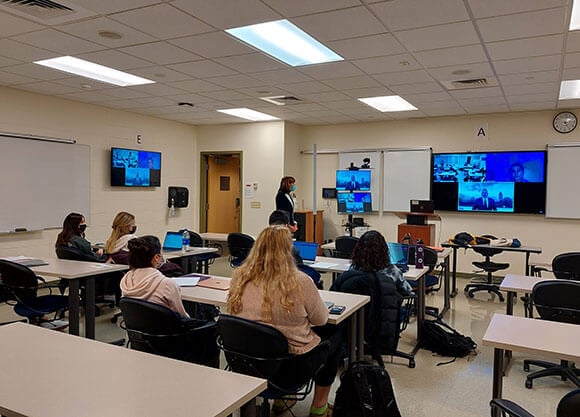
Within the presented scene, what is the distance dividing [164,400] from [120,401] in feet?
0.47

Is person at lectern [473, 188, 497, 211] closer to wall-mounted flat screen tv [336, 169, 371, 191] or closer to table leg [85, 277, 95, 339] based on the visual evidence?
wall-mounted flat screen tv [336, 169, 371, 191]

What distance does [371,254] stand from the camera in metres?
3.13

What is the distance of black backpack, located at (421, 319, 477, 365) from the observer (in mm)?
3854

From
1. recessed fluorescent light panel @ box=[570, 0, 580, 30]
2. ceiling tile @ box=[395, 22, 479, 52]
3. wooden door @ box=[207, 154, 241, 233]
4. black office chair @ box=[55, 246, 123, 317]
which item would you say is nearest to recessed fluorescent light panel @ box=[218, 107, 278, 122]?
wooden door @ box=[207, 154, 241, 233]

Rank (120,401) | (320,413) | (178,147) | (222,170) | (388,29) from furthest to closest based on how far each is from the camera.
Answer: (222,170), (178,147), (388,29), (320,413), (120,401)

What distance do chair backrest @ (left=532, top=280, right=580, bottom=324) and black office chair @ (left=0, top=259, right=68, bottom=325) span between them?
377cm

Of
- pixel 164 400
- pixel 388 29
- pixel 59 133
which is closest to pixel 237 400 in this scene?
pixel 164 400

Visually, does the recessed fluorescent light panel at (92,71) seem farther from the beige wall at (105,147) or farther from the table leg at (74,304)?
the table leg at (74,304)

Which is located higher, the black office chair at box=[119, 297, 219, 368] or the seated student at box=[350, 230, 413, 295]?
the seated student at box=[350, 230, 413, 295]

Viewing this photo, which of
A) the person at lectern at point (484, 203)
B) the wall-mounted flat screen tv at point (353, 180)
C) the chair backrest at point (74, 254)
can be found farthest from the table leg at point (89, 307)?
the person at lectern at point (484, 203)

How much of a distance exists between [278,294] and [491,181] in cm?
591

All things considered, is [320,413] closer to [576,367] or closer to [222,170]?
[576,367]

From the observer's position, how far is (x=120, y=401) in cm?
147

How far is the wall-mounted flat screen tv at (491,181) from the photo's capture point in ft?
22.3
